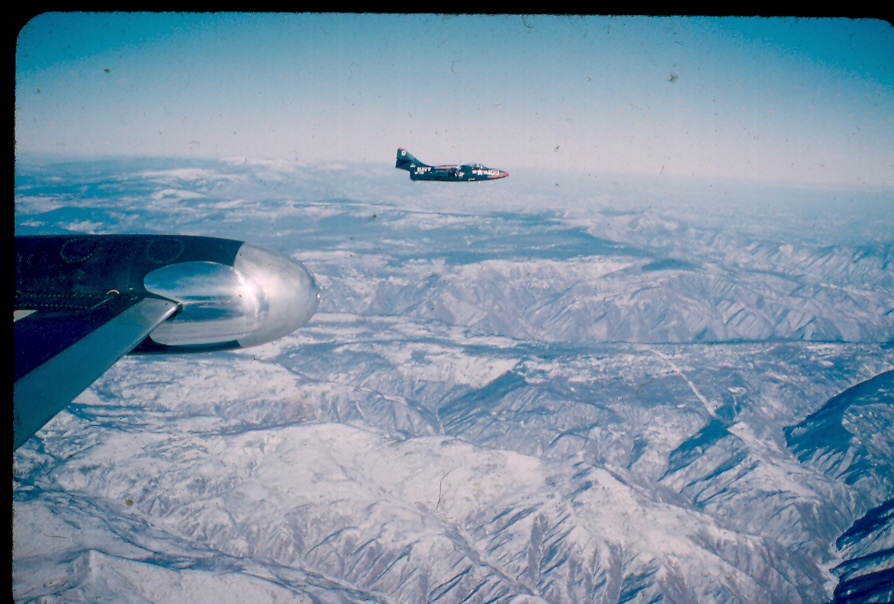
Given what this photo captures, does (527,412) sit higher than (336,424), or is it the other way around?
(336,424)

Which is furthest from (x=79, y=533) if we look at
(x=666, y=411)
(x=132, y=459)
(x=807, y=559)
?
(x=666, y=411)

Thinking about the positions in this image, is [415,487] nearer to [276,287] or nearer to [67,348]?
[276,287]

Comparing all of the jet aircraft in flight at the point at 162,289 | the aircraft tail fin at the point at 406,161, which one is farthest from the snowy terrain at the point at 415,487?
the jet aircraft in flight at the point at 162,289

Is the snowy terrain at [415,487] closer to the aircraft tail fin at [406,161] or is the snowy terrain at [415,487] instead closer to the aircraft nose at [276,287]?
the aircraft tail fin at [406,161]

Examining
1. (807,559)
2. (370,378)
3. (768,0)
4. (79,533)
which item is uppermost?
(768,0)

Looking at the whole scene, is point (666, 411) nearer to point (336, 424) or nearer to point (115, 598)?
point (336, 424)

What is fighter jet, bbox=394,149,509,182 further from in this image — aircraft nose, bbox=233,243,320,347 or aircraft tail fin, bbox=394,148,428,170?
aircraft nose, bbox=233,243,320,347

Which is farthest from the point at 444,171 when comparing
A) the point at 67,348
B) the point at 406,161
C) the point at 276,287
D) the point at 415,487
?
the point at 415,487
